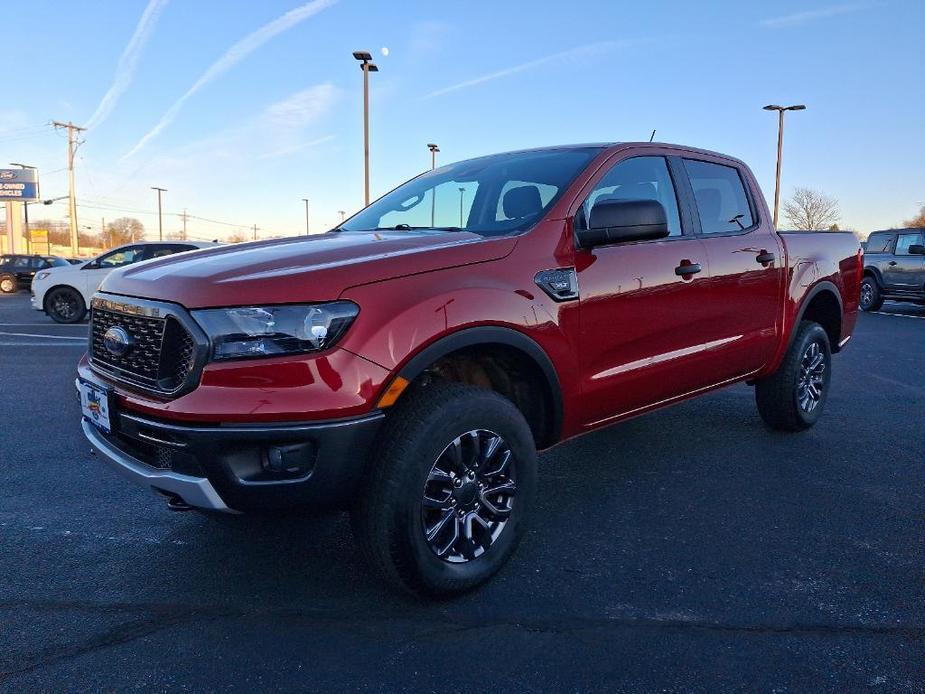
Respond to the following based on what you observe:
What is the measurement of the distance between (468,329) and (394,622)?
1.08 meters

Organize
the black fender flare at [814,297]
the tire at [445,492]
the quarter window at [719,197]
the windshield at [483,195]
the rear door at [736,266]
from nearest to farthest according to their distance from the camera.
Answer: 1. the tire at [445,492]
2. the windshield at [483,195]
3. the rear door at [736,266]
4. the quarter window at [719,197]
5. the black fender flare at [814,297]

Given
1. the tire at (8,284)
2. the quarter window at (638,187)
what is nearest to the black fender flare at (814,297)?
the quarter window at (638,187)

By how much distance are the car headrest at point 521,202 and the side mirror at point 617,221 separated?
24 cm

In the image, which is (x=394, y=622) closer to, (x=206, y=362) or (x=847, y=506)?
(x=206, y=362)

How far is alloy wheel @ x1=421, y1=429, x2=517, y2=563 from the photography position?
258 cm

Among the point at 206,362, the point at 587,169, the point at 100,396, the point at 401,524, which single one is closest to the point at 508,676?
the point at 401,524

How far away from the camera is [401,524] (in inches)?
95.1

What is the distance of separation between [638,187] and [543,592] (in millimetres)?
2099

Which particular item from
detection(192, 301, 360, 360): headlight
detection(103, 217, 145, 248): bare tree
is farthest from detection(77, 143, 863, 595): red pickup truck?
detection(103, 217, 145, 248): bare tree

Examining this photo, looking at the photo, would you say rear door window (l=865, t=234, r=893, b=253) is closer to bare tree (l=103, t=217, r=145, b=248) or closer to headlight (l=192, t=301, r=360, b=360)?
headlight (l=192, t=301, r=360, b=360)

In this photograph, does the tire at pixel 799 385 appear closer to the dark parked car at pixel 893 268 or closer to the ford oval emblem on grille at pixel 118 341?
the ford oval emblem on grille at pixel 118 341

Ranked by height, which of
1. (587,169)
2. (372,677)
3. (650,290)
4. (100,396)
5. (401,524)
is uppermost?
(587,169)

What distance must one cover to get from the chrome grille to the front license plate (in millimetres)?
81

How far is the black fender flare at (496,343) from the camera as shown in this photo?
96.8 inches
